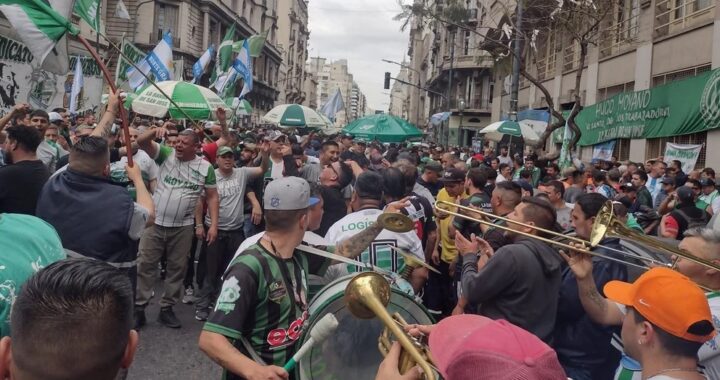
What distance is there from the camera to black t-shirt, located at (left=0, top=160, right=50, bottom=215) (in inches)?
176

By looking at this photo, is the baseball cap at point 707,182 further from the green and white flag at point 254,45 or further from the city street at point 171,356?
the green and white flag at point 254,45

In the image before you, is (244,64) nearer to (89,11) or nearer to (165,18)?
(89,11)

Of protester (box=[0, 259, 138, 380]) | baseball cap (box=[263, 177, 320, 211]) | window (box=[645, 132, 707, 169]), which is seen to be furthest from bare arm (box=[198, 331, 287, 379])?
window (box=[645, 132, 707, 169])

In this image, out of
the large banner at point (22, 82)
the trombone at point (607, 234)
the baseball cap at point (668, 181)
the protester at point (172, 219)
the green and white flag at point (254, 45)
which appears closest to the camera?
the trombone at point (607, 234)

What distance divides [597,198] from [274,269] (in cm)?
256

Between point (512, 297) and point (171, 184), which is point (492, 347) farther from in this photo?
point (171, 184)

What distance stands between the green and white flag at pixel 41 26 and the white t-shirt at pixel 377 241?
2.81 meters

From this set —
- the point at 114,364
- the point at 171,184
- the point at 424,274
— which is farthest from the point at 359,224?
the point at 114,364

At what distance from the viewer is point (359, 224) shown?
14.4 ft

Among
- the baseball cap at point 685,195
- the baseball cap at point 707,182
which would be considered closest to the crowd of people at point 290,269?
the baseball cap at point 685,195

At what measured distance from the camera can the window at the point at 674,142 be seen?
13.8 meters

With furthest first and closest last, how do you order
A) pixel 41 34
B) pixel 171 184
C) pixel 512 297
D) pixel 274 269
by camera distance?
pixel 171 184 → pixel 41 34 → pixel 512 297 → pixel 274 269

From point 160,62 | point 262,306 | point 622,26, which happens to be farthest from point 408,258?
point 622,26

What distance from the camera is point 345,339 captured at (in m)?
2.98
